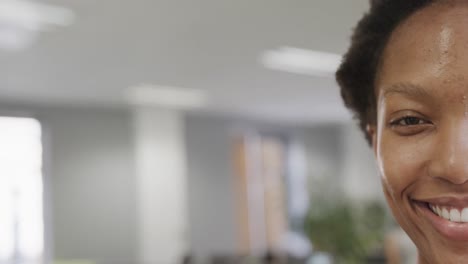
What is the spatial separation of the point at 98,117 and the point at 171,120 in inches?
39.8

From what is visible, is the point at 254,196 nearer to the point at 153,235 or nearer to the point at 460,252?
the point at 153,235

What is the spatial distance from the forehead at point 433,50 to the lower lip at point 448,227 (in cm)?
13

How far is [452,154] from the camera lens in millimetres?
600

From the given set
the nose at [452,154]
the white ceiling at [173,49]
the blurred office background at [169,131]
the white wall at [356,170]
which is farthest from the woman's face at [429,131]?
the white wall at [356,170]

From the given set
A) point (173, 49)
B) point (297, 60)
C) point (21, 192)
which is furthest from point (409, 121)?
point (21, 192)

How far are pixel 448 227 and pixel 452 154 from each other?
76 mm

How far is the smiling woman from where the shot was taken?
0.61 meters

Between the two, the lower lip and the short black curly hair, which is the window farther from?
the lower lip

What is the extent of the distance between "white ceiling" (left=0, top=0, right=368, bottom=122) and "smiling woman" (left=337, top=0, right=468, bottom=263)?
2.34 m

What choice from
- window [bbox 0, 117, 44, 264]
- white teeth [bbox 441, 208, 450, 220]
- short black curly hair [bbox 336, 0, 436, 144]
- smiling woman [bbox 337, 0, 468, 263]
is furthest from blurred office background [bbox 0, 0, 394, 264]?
white teeth [bbox 441, 208, 450, 220]

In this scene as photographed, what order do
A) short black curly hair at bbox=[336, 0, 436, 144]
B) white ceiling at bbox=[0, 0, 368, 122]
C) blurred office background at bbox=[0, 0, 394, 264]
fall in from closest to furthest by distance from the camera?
short black curly hair at bbox=[336, 0, 436, 144] < white ceiling at bbox=[0, 0, 368, 122] < blurred office background at bbox=[0, 0, 394, 264]

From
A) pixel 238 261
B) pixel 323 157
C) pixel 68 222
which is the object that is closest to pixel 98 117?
pixel 68 222

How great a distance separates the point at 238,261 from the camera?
6480mm

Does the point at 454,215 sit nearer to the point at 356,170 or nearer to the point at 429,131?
the point at 429,131
